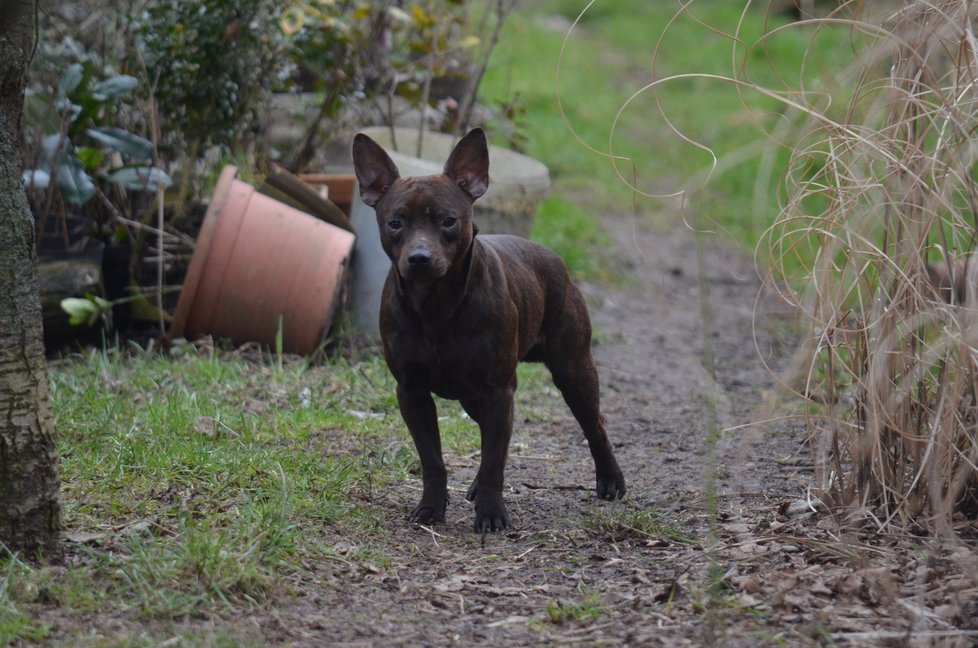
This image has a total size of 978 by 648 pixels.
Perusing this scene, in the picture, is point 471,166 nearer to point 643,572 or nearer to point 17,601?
point 643,572

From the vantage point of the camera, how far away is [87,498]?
408 centimetres

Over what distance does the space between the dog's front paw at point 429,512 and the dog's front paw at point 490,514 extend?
14 centimetres

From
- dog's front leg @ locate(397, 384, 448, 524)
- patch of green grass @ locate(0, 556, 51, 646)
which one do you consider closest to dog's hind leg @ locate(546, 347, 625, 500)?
dog's front leg @ locate(397, 384, 448, 524)

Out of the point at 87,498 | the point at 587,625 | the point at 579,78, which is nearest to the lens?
the point at 587,625

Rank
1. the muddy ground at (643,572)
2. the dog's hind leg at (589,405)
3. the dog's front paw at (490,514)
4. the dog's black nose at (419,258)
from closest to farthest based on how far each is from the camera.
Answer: the muddy ground at (643,572), the dog's black nose at (419,258), the dog's front paw at (490,514), the dog's hind leg at (589,405)

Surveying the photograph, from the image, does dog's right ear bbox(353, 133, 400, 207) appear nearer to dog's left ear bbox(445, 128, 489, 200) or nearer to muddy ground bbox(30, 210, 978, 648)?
dog's left ear bbox(445, 128, 489, 200)

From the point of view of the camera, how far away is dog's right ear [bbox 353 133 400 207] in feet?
14.5

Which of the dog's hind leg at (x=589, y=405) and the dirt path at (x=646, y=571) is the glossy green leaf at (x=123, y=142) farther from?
the dog's hind leg at (x=589, y=405)

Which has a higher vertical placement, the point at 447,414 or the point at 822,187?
the point at 822,187

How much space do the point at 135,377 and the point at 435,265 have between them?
8.55 ft

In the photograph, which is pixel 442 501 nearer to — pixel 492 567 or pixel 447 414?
pixel 492 567

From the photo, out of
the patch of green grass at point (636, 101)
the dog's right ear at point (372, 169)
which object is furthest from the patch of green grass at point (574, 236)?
the dog's right ear at point (372, 169)

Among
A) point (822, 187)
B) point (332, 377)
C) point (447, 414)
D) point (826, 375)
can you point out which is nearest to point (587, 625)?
point (826, 375)

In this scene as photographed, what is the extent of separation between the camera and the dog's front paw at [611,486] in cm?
474
